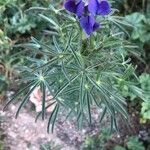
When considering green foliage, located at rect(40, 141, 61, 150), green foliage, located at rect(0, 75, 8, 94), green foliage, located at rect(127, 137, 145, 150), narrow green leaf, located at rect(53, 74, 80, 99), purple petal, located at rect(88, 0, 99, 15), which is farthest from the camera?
green foliage, located at rect(0, 75, 8, 94)

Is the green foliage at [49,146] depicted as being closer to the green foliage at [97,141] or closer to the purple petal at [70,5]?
the green foliage at [97,141]

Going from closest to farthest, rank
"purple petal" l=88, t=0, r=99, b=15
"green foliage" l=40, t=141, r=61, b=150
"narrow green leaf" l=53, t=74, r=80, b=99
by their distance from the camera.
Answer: "purple petal" l=88, t=0, r=99, b=15
"narrow green leaf" l=53, t=74, r=80, b=99
"green foliage" l=40, t=141, r=61, b=150

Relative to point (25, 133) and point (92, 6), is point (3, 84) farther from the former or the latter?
point (92, 6)

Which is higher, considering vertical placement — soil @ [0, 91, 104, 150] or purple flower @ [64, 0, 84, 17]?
purple flower @ [64, 0, 84, 17]

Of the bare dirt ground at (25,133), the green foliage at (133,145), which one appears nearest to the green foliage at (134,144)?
the green foliage at (133,145)

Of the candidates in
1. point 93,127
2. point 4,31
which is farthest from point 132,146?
point 4,31

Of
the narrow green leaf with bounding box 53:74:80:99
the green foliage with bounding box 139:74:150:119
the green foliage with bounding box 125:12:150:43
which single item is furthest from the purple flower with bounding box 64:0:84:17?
the green foliage with bounding box 125:12:150:43

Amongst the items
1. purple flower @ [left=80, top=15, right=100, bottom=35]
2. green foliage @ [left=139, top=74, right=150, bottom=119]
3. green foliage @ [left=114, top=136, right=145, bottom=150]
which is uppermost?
purple flower @ [left=80, top=15, right=100, bottom=35]

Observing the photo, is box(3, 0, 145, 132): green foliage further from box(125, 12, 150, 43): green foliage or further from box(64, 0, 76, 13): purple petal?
box(125, 12, 150, 43): green foliage
